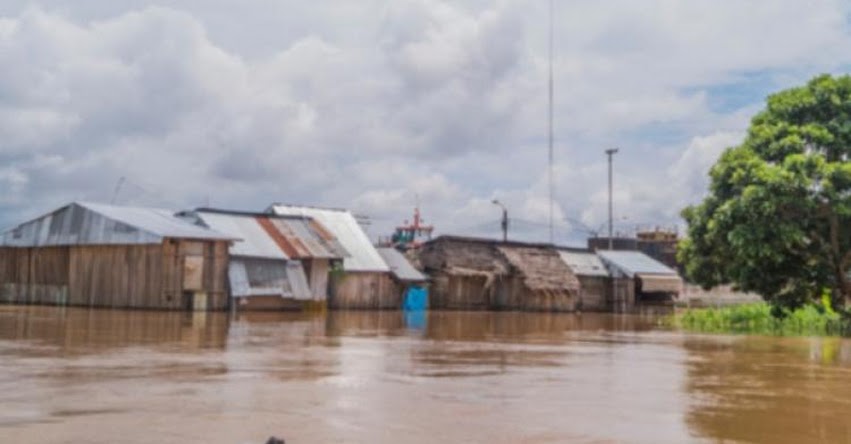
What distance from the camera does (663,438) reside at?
298 inches

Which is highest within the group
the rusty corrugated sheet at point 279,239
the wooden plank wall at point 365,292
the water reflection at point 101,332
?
the rusty corrugated sheet at point 279,239

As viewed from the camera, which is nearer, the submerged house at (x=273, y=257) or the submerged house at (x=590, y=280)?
the submerged house at (x=273, y=257)

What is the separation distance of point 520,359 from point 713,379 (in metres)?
3.55

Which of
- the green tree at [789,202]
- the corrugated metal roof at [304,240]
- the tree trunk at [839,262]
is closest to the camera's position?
the green tree at [789,202]

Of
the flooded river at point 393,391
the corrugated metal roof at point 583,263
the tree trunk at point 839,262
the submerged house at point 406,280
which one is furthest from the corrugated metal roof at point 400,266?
the flooded river at point 393,391

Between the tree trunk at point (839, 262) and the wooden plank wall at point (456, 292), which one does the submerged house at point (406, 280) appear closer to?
the wooden plank wall at point (456, 292)

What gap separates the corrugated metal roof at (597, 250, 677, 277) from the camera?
171 ft

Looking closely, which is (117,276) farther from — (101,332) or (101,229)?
(101,332)

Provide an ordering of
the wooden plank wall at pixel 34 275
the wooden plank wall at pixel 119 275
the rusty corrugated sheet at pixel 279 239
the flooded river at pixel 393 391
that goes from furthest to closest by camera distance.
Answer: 1. the rusty corrugated sheet at pixel 279 239
2. the wooden plank wall at pixel 34 275
3. the wooden plank wall at pixel 119 275
4. the flooded river at pixel 393 391

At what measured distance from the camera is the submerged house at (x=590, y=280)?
51125 mm

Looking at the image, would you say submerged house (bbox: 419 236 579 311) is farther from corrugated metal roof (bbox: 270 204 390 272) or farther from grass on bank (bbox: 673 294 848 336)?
grass on bank (bbox: 673 294 848 336)

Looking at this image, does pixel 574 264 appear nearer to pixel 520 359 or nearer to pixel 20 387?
pixel 520 359

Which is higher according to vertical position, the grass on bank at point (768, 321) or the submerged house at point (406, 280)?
the submerged house at point (406, 280)

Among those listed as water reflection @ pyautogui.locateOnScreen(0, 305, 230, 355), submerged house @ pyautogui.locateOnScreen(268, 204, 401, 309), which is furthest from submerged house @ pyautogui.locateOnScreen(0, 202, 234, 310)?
submerged house @ pyautogui.locateOnScreen(268, 204, 401, 309)
